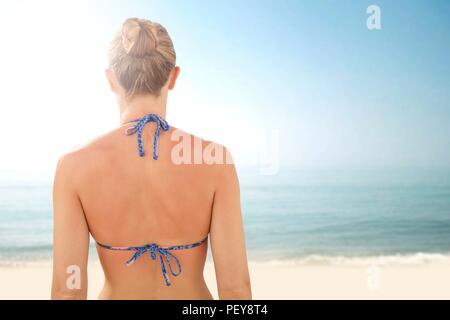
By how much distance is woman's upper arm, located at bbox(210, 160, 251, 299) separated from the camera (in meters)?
1.83

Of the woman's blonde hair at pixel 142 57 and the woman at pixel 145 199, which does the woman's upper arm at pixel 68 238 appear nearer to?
the woman at pixel 145 199

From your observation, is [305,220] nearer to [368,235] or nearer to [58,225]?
[368,235]

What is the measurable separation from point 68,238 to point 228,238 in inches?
25.8

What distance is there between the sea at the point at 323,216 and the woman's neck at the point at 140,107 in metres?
10.6

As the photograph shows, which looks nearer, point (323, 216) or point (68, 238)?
point (68, 238)

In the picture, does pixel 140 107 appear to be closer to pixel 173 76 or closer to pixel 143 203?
pixel 173 76

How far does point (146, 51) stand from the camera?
1.82 metres

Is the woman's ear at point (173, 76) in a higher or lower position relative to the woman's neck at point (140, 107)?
higher

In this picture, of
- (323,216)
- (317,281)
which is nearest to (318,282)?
(317,281)

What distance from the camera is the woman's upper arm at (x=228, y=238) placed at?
1835 millimetres

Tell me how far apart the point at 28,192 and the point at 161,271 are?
17267 millimetres

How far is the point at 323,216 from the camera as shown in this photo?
1625cm

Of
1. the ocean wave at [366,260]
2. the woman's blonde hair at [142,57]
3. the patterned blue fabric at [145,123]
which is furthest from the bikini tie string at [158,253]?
the ocean wave at [366,260]
